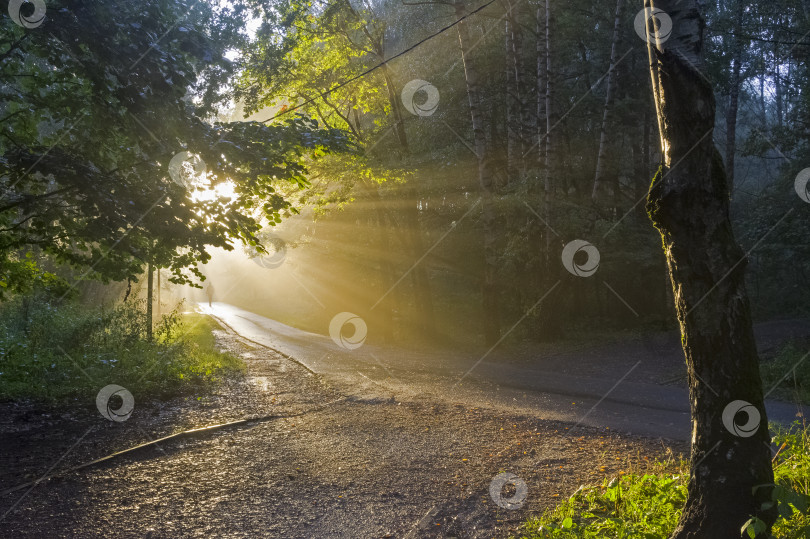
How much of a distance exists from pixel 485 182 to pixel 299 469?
11874 millimetres

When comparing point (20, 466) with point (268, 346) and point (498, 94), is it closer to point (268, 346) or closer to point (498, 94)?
point (268, 346)

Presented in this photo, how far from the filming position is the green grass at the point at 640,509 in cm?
387

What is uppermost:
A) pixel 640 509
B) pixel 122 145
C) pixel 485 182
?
pixel 485 182

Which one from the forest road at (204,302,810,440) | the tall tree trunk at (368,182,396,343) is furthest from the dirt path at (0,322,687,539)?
the tall tree trunk at (368,182,396,343)

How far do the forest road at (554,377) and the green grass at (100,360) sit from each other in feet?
9.43

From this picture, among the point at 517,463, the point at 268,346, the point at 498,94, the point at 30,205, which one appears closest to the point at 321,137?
the point at 30,205

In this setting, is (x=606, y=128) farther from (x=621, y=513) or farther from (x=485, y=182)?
(x=621, y=513)

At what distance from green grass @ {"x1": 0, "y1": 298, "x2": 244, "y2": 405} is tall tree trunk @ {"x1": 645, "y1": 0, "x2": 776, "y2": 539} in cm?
840

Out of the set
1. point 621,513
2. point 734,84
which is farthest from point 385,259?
point 621,513

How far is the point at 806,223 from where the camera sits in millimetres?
14445

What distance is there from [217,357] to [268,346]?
481 cm

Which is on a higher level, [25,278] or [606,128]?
[606,128]

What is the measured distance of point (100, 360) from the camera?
418 inches

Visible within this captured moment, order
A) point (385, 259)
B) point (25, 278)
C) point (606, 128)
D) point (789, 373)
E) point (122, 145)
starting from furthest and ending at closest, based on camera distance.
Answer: point (385, 259), point (606, 128), point (789, 373), point (25, 278), point (122, 145)
